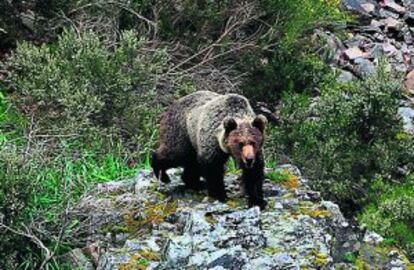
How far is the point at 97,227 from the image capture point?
24.1 feet

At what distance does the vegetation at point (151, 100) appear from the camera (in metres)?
7.61

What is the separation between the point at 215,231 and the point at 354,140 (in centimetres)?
481

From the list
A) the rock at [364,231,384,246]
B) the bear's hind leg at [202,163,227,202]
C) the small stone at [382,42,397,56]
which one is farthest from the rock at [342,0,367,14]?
the bear's hind leg at [202,163,227,202]

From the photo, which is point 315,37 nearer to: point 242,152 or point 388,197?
point 388,197

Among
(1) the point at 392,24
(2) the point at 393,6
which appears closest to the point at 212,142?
(1) the point at 392,24

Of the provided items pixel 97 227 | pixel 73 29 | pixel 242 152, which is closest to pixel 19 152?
pixel 97 227

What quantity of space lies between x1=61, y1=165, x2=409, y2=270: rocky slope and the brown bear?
0.51 ft

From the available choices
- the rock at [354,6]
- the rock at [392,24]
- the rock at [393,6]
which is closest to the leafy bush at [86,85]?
the rock at [354,6]

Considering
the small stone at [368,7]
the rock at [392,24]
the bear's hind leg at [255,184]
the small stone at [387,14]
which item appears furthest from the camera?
the small stone at [387,14]

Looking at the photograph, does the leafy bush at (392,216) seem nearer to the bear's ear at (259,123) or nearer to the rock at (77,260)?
the bear's ear at (259,123)

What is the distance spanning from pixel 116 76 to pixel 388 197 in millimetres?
3263

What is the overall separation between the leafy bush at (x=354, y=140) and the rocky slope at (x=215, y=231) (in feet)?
9.99

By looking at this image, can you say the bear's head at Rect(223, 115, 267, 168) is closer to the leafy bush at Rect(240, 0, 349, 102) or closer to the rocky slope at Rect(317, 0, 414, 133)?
Result: the leafy bush at Rect(240, 0, 349, 102)

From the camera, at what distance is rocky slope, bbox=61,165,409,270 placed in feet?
21.6
